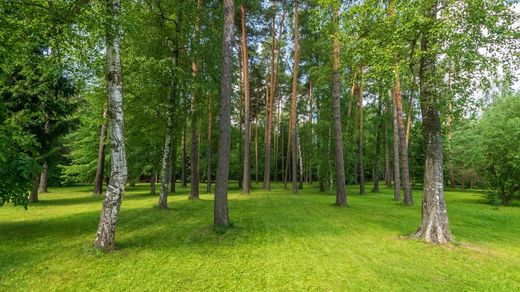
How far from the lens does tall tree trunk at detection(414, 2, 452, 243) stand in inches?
303

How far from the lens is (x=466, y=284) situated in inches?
196

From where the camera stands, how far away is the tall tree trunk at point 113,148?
21.2 feet

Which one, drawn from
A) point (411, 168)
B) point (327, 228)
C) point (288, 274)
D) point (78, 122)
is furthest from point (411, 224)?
point (411, 168)

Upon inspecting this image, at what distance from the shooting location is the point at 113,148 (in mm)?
6656

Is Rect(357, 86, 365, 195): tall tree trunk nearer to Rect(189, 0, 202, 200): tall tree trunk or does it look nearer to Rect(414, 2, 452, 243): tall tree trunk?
Rect(189, 0, 202, 200): tall tree trunk

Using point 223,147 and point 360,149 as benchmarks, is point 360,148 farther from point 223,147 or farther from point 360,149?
point 223,147

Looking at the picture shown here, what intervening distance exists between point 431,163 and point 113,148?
7696 mm

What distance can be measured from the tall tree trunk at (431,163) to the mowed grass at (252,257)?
0.46m

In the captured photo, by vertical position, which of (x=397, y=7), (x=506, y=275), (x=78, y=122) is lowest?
(x=506, y=275)

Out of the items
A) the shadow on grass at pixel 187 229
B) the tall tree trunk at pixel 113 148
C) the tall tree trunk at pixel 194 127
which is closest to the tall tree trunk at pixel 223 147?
the shadow on grass at pixel 187 229

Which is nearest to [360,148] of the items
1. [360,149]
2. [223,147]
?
[360,149]

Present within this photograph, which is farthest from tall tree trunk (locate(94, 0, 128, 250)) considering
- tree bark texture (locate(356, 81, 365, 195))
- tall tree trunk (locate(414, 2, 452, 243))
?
tree bark texture (locate(356, 81, 365, 195))

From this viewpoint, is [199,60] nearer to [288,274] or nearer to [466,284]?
[288,274]

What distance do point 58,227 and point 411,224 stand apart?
1085 centimetres
